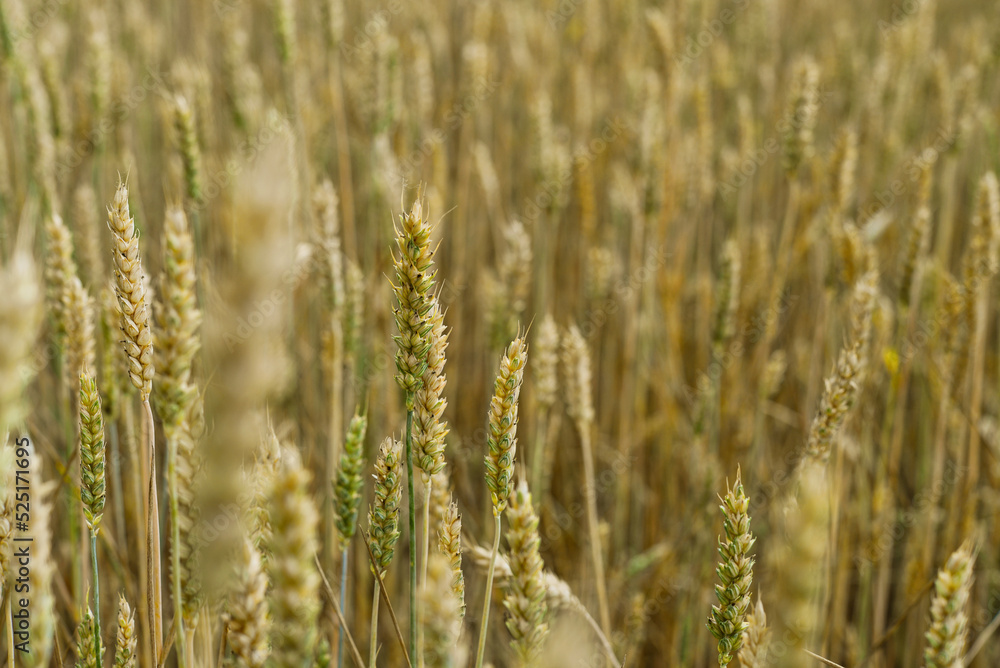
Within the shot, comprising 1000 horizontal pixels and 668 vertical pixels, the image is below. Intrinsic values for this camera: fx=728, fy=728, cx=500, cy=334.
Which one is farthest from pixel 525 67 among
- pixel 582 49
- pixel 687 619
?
pixel 687 619

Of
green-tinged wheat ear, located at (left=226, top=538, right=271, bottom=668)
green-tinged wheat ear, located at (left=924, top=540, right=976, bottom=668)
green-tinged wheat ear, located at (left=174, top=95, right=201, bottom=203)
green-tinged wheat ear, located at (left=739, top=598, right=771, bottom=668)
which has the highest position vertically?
green-tinged wheat ear, located at (left=174, top=95, right=201, bottom=203)

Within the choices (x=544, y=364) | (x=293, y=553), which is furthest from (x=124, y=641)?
(x=544, y=364)

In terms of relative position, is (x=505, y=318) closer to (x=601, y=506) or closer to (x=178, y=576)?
(x=601, y=506)

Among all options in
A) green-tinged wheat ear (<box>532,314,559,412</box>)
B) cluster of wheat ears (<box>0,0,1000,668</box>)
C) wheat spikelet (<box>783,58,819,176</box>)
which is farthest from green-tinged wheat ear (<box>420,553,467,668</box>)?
wheat spikelet (<box>783,58,819,176</box>)

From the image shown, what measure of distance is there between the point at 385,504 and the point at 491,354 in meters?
1.09

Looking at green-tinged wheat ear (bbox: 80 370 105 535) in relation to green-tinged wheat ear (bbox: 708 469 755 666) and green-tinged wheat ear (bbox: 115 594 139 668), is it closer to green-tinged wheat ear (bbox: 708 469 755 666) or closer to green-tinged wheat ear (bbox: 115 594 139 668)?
green-tinged wheat ear (bbox: 115 594 139 668)

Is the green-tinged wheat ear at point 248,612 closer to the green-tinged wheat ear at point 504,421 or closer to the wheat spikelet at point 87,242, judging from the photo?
the green-tinged wheat ear at point 504,421

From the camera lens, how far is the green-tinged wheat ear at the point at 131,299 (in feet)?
2.02

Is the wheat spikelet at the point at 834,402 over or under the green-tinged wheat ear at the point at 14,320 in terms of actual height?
under

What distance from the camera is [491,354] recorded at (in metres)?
1.77

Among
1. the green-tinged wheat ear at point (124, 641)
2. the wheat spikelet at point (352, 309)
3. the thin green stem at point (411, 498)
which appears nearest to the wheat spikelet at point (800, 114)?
the wheat spikelet at point (352, 309)

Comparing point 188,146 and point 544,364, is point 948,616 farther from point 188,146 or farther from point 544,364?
point 188,146

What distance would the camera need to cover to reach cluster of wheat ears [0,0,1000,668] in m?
0.55

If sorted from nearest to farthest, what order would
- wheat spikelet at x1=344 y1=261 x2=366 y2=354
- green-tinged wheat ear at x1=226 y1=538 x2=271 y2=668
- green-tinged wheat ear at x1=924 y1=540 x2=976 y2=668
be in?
green-tinged wheat ear at x1=226 y1=538 x2=271 y2=668
green-tinged wheat ear at x1=924 y1=540 x2=976 y2=668
wheat spikelet at x1=344 y1=261 x2=366 y2=354
